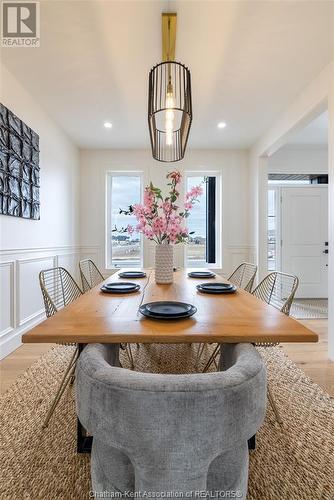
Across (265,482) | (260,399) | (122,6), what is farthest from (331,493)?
(122,6)

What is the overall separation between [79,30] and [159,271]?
1951mm

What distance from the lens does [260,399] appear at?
25.3 inches

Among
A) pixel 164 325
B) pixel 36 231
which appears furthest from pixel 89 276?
pixel 164 325

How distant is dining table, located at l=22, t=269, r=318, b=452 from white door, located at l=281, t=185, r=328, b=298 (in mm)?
3800

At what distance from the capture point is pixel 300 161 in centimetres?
493

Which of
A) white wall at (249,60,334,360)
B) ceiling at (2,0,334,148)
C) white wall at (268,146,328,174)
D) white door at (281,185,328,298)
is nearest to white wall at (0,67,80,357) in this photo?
ceiling at (2,0,334,148)

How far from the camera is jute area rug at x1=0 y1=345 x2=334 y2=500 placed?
122 centimetres

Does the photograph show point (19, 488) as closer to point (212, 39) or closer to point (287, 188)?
point (212, 39)

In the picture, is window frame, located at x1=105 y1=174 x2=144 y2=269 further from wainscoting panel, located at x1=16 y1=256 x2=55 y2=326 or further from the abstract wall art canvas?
the abstract wall art canvas

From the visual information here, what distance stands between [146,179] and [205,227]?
1.41 m

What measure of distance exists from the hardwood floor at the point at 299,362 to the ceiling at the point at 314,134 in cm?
285

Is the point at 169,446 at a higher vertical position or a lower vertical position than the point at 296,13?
lower

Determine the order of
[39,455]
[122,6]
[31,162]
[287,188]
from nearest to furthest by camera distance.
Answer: [39,455] < [122,6] < [31,162] < [287,188]

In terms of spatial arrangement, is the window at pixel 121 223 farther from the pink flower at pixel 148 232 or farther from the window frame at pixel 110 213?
the pink flower at pixel 148 232
